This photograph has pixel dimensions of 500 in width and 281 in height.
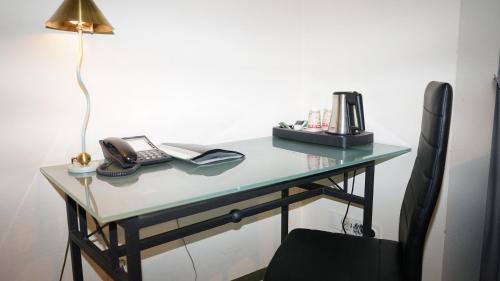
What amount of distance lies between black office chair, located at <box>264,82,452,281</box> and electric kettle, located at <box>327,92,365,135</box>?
44 cm

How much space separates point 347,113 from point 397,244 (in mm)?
597

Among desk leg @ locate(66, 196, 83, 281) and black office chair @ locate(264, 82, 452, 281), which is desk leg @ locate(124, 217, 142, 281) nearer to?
black office chair @ locate(264, 82, 452, 281)

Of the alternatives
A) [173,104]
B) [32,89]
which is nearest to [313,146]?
[173,104]

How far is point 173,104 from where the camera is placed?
1565 millimetres

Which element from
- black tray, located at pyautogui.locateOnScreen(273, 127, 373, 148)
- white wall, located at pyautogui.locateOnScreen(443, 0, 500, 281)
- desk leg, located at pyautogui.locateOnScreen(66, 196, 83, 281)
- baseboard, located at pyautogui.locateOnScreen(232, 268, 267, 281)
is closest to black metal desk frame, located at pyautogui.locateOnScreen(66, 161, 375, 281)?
desk leg, located at pyautogui.locateOnScreen(66, 196, 83, 281)

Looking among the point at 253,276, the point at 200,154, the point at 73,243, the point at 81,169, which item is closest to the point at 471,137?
the point at 200,154

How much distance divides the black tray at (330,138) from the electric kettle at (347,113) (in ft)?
0.11

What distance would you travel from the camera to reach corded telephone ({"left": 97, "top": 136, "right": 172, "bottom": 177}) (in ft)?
3.63

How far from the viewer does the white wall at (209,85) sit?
1.25m

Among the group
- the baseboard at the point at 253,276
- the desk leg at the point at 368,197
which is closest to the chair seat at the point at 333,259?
the desk leg at the point at 368,197

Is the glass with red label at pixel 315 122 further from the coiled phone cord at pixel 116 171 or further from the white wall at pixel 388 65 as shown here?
the coiled phone cord at pixel 116 171

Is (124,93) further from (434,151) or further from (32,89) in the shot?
(434,151)

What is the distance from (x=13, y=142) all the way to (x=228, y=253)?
3.89ft

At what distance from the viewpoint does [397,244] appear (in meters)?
1.21
